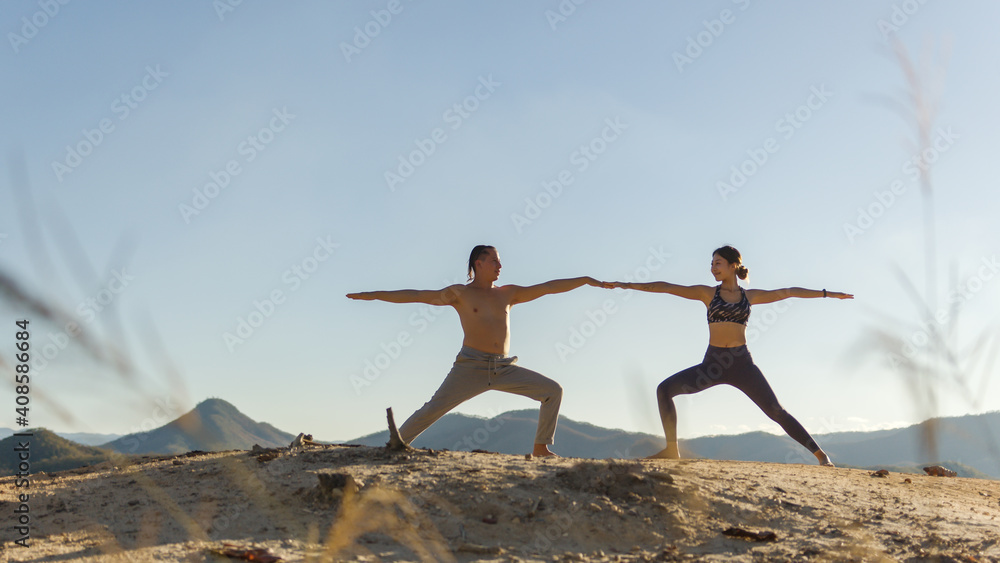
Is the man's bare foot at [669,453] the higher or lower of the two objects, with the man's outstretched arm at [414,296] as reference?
lower

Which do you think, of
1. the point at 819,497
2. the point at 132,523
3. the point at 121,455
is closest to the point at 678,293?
the point at 819,497

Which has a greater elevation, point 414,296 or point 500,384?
point 414,296

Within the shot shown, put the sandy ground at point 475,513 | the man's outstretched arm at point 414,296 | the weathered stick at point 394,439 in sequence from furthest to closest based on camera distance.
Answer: the man's outstretched arm at point 414,296 → the weathered stick at point 394,439 → the sandy ground at point 475,513

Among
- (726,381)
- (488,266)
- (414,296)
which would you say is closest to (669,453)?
(726,381)

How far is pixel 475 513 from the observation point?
214 inches

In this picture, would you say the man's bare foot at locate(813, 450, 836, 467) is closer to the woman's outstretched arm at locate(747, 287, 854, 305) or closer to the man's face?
the woman's outstretched arm at locate(747, 287, 854, 305)

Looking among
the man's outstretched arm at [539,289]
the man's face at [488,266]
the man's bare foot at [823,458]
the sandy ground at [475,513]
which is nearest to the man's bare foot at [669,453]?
the sandy ground at [475,513]

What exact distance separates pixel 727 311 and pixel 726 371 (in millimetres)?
682

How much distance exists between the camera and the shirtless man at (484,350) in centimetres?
789

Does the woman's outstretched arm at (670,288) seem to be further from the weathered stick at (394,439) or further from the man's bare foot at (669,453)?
the weathered stick at (394,439)

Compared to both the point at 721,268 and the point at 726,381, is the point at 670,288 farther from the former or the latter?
the point at 726,381

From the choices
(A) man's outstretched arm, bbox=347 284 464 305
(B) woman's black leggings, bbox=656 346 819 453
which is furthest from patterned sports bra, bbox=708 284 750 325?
(A) man's outstretched arm, bbox=347 284 464 305

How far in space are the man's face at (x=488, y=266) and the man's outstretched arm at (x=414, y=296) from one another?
1.00ft

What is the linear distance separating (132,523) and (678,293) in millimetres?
6107
